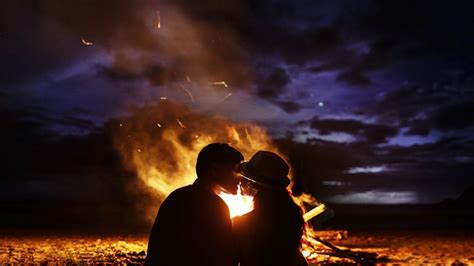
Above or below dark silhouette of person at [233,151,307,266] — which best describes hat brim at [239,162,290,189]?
above

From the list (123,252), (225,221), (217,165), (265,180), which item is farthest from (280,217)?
(123,252)

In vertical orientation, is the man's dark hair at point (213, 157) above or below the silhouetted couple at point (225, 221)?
above

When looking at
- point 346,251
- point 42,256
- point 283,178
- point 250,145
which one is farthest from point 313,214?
point 283,178

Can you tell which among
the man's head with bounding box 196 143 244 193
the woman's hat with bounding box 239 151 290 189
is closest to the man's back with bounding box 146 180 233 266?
the man's head with bounding box 196 143 244 193

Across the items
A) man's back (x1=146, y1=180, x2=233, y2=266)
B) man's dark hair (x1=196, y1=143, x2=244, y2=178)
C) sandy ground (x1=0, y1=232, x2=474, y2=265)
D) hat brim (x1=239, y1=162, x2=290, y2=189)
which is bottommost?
sandy ground (x1=0, y1=232, x2=474, y2=265)

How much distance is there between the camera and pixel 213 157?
3475 millimetres

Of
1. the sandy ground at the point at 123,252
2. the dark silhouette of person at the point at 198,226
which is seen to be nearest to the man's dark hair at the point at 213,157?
the dark silhouette of person at the point at 198,226

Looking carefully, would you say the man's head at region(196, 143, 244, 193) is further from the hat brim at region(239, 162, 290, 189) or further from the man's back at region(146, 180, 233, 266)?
the hat brim at region(239, 162, 290, 189)

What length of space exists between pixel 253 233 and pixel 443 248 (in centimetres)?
1441

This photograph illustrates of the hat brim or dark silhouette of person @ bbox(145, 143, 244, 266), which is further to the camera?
the hat brim

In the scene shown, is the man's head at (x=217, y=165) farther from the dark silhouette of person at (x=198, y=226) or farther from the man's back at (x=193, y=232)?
the man's back at (x=193, y=232)

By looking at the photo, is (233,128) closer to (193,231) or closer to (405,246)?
(405,246)

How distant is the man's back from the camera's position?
10.6ft

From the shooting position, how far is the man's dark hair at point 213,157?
3.47 metres
